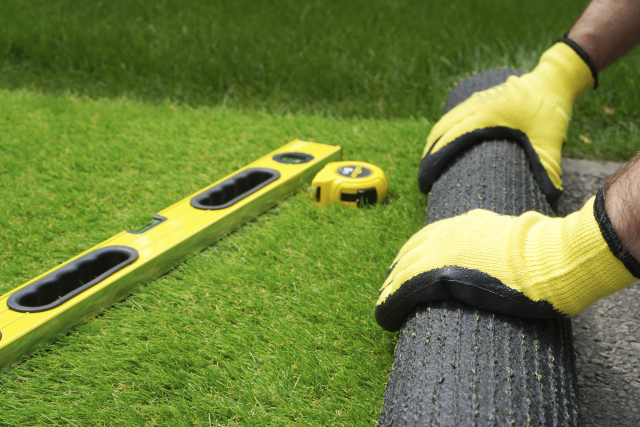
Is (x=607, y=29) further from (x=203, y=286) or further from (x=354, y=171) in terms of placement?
(x=203, y=286)

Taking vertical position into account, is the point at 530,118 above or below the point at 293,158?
above

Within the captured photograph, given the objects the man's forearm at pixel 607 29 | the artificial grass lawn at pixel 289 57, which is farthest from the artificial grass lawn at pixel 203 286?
the man's forearm at pixel 607 29

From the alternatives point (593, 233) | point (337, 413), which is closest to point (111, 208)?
point (337, 413)

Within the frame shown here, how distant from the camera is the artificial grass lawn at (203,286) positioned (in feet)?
3.97

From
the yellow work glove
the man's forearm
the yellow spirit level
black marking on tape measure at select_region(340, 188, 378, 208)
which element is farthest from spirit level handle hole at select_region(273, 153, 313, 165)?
the yellow work glove

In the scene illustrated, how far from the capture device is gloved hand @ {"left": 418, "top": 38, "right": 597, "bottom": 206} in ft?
5.82

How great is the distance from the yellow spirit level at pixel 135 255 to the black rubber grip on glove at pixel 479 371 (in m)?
0.86

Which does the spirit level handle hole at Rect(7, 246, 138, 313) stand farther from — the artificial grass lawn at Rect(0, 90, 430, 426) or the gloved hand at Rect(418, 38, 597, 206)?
the gloved hand at Rect(418, 38, 597, 206)

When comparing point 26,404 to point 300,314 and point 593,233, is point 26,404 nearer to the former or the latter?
point 300,314

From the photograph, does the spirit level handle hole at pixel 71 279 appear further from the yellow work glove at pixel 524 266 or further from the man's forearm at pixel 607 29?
the man's forearm at pixel 607 29

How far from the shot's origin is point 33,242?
71.5 inches

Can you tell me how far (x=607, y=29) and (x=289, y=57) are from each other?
2.11 metres

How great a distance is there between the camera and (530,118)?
5.97ft

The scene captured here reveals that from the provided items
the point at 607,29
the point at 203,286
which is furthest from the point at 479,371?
the point at 607,29
